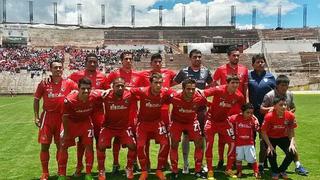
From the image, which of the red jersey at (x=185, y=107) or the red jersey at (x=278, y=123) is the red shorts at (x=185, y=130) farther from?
the red jersey at (x=278, y=123)

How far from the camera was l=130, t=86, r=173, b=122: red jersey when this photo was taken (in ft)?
28.0

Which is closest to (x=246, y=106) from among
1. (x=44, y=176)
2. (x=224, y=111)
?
(x=224, y=111)

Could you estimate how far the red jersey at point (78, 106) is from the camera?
8.13 m

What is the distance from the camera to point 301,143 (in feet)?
41.7

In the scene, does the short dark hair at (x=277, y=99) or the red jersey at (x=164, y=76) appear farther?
the red jersey at (x=164, y=76)

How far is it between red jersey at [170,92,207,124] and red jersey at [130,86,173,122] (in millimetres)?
198

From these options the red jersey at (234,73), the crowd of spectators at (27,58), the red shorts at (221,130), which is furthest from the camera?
the crowd of spectators at (27,58)

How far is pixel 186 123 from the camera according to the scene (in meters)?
8.73

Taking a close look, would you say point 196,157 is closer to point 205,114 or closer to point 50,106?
point 205,114

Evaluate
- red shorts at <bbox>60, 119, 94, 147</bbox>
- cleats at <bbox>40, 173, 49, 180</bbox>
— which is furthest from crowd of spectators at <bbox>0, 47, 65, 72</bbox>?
red shorts at <bbox>60, 119, 94, 147</bbox>

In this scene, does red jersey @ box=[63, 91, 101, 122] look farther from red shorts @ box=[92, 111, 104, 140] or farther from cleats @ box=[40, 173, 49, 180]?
cleats @ box=[40, 173, 49, 180]

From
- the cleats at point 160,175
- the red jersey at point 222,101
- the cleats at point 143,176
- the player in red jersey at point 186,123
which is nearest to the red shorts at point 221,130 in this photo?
the red jersey at point 222,101

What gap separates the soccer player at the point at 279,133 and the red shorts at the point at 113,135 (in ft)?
8.52

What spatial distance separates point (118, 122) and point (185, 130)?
1339 millimetres
